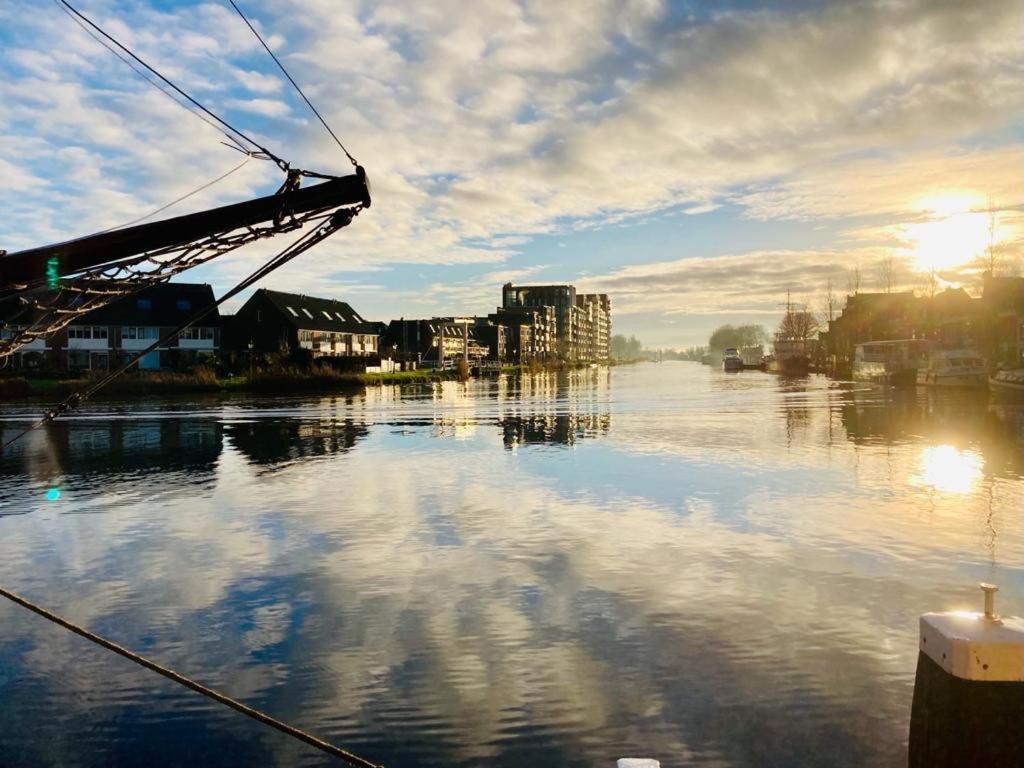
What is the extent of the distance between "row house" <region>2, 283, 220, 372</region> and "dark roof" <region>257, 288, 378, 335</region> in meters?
9.38

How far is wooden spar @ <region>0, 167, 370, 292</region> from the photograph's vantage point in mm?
11492

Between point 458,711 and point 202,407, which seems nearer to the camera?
point 458,711

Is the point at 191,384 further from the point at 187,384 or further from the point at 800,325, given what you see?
the point at 800,325

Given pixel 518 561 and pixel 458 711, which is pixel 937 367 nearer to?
pixel 518 561

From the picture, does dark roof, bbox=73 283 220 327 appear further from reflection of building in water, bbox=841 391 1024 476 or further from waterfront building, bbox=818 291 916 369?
waterfront building, bbox=818 291 916 369

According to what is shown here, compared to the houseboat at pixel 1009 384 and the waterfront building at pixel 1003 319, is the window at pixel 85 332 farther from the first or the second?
the waterfront building at pixel 1003 319

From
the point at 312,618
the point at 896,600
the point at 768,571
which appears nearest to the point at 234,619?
the point at 312,618

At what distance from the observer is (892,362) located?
8400cm

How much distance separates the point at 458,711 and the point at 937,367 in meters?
70.9

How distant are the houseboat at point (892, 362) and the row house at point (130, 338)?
261ft

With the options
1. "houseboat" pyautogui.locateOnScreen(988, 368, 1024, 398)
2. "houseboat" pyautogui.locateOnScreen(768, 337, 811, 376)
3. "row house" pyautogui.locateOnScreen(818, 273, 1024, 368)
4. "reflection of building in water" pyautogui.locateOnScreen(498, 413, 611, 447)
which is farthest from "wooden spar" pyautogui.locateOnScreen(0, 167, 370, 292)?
"houseboat" pyautogui.locateOnScreen(768, 337, 811, 376)

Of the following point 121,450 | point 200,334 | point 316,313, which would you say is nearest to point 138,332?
point 200,334

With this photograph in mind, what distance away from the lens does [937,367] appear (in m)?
65.8

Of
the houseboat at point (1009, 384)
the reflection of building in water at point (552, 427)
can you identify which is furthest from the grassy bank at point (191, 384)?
the houseboat at point (1009, 384)
